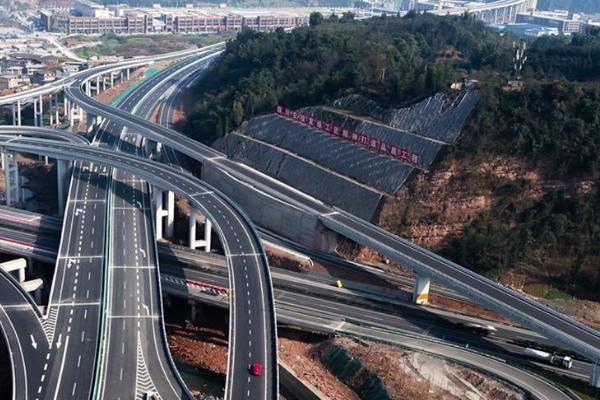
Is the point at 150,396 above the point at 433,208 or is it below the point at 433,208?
below

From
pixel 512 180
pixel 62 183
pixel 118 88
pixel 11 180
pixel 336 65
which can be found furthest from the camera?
pixel 118 88

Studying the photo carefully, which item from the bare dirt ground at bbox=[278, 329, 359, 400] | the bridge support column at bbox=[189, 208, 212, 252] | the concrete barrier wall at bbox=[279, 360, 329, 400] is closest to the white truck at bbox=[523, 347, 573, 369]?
the bare dirt ground at bbox=[278, 329, 359, 400]

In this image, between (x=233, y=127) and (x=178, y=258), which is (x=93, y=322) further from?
(x=233, y=127)

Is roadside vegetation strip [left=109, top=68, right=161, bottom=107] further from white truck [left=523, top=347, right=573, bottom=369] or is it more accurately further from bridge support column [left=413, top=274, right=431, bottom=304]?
white truck [left=523, top=347, right=573, bottom=369]

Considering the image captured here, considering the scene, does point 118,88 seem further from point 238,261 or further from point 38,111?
point 238,261

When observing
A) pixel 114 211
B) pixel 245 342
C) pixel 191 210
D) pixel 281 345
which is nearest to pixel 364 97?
pixel 191 210

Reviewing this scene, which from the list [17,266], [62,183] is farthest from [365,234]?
[62,183]
